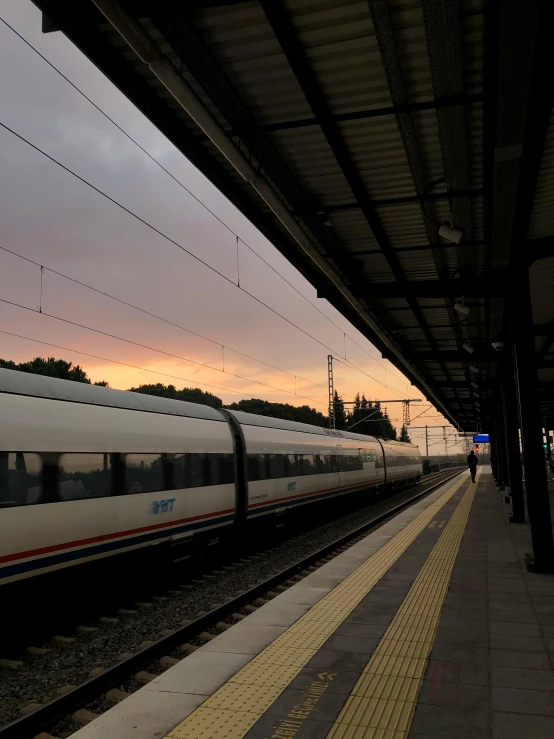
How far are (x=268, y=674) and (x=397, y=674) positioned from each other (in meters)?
1.01

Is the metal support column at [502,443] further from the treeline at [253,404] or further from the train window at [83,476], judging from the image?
the train window at [83,476]

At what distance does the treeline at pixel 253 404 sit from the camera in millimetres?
51094

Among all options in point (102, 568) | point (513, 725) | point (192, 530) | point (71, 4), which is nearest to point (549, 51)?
point (71, 4)

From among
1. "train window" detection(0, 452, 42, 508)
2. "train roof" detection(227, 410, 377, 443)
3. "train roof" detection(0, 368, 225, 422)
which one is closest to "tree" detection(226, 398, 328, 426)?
"train roof" detection(227, 410, 377, 443)

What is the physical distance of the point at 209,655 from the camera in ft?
17.2

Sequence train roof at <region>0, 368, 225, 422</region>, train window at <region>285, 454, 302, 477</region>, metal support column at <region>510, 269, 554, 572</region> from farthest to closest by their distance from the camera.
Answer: train window at <region>285, 454, 302, 477</region> → metal support column at <region>510, 269, 554, 572</region> → train roof at <region>0, 368, 225, 422</region>

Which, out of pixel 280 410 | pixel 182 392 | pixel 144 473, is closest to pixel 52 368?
pixel 182 392

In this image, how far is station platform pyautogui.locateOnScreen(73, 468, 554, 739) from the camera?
376 cm

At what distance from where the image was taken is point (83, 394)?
25.0 ft

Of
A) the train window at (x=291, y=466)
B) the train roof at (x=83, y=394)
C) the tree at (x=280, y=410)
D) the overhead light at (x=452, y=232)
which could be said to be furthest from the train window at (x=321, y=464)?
the tree at (x=280, y=410)

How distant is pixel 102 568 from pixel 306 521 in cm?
1001

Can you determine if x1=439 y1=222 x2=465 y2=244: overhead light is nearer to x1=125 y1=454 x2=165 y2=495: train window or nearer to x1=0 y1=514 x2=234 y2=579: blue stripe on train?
x1=125 y1=454 x2=165 y2=495: train window

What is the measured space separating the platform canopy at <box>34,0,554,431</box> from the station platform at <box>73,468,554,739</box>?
4375 mm

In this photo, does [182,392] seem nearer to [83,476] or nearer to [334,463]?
[334,463]
